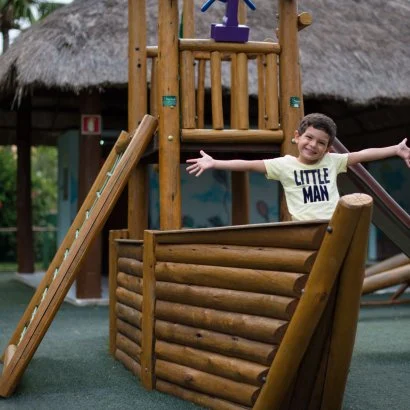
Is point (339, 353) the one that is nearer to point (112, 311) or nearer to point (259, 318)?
point (259, 318)

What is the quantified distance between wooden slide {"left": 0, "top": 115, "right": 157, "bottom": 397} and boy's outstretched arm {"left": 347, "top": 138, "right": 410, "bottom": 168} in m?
1.48

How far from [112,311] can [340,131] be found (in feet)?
27.9

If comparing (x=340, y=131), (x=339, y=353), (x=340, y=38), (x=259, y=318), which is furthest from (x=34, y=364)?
(x=340, y=131)

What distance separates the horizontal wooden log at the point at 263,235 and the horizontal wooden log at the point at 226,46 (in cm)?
125

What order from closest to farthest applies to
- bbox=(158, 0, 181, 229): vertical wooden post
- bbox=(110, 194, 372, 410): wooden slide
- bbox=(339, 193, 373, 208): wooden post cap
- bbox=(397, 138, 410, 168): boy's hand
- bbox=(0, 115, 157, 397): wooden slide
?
1. bbox=(339, 193, 373, 208): wooden post cap
2. bbox=(110, 194, 372, 410): wooden slide
3. bbox=(397, 138, 410, 168): boy's hand
4. bbox=(0, 115, 157, 397): wooden slide
5. bbox=(158, 0, 181, 229): vertical wooden post

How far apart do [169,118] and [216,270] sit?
1301 mm

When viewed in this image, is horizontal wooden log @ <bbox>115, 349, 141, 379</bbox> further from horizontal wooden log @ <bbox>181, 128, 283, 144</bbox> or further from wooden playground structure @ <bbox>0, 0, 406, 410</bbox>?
horizontal wooden log @ <bbox>181, 128, 283, 144</bbox>

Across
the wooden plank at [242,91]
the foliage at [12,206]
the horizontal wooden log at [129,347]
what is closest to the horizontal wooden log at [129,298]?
the horizontal wooden log at [129,347]

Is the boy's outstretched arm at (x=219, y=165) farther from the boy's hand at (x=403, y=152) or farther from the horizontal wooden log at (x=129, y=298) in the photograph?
the horizontal wooden log at (x=129, y=298)

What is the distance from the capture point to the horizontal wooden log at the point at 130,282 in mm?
5375

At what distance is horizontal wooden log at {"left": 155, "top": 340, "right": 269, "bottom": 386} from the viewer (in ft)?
12.8

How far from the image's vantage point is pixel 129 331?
5570mm

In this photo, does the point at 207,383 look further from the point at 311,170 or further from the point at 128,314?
the point at 128,314

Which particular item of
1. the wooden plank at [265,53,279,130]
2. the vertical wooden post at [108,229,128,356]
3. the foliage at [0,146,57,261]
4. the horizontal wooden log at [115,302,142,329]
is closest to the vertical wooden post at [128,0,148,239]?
the vertical wooden post at [108,229,128,356]
